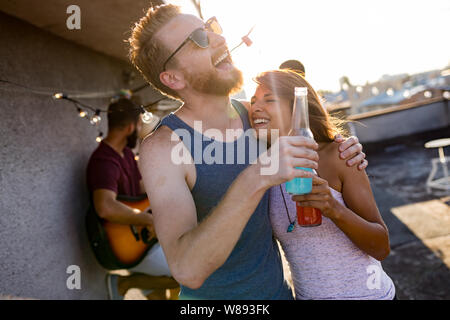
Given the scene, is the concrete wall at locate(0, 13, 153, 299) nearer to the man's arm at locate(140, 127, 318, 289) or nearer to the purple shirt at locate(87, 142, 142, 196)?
the purple shirt at locate(87, 142, 142, 196)

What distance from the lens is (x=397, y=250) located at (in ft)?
15.0

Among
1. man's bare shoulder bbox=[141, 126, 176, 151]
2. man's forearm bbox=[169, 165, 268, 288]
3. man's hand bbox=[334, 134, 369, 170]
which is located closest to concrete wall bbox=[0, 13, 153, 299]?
man's bare shoulder bbox=[141, 126, 176, 151]

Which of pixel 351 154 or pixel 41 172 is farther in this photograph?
pixel 41 172

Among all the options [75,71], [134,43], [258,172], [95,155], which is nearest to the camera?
[258,172]

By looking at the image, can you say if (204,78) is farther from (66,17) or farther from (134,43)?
(66,17)

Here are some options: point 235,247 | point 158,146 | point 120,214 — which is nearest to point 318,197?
point 235,247

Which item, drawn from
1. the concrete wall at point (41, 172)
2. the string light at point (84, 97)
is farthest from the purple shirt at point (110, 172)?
the concrete wall at point (41, 172)

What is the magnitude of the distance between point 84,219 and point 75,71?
180 cm

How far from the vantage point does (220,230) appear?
1.18m

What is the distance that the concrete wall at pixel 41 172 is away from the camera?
262cm

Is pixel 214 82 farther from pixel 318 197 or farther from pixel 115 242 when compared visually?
pixel 115 242

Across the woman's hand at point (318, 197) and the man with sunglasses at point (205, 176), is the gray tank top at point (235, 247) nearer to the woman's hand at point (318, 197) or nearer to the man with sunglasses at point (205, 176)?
the man with sunglasses at point (205, 176)

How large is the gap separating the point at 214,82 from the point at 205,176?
1.86ft

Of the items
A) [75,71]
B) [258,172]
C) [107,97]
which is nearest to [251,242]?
[258,172]
